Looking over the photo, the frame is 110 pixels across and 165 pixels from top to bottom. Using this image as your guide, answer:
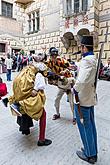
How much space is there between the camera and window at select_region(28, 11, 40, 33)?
63.5 ft

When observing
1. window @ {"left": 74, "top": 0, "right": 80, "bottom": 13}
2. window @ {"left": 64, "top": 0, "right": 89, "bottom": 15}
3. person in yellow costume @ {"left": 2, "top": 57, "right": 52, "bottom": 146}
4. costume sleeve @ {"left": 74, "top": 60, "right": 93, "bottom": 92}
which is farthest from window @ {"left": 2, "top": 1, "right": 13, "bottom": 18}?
costume sleeve @ {"left": 74, "top": 60, "right": 93, "bottom": 92}

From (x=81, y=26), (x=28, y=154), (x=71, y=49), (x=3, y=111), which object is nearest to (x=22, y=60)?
(x=71, y=49)

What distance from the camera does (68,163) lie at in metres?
2.99

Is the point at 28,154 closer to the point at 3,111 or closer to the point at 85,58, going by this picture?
the point at 85,58

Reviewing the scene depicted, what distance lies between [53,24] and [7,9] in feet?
15.1

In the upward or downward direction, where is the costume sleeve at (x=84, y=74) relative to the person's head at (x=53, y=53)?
downward

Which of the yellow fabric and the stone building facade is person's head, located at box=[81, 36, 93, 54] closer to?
the yellow fabric

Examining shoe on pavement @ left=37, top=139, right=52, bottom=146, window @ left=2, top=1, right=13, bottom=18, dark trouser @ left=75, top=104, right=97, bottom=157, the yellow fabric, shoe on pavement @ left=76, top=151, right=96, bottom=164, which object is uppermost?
window @ left=2, top=1, right=13, bottom=18

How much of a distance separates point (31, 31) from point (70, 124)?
1639 centimetres

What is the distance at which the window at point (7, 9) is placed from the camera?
735 inches

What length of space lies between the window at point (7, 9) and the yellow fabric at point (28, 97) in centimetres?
1683

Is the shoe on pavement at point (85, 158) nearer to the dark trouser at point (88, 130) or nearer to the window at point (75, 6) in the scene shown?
the dark trouser at point (88, 130)

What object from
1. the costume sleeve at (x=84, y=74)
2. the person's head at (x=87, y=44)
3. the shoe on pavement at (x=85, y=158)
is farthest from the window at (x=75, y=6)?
the shoe on pavement at (x=85, y=158)

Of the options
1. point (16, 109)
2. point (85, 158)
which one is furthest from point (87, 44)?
point (85, 158)
